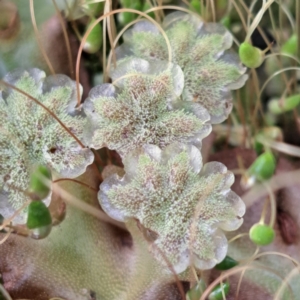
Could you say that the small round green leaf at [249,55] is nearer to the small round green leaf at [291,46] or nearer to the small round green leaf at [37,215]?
the small round green leaf at [291,46]

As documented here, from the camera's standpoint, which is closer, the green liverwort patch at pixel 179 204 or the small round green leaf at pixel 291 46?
the green liverwort patch at pixel 179 204

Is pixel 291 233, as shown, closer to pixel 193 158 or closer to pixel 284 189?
pixel 284 189

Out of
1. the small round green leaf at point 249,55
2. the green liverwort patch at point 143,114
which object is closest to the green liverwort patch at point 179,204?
the green liverwort patch at point 143,114

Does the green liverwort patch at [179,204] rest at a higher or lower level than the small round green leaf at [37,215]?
lower

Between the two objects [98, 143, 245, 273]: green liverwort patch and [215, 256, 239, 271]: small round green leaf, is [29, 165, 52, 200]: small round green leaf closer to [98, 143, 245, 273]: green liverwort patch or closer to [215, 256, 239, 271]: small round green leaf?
[98, 143, 245, 273]: green liverwort patch

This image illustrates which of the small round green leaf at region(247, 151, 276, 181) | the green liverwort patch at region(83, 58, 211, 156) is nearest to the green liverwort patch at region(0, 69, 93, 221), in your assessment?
the green liverwort patch at region(83, 58, 211, 156)
